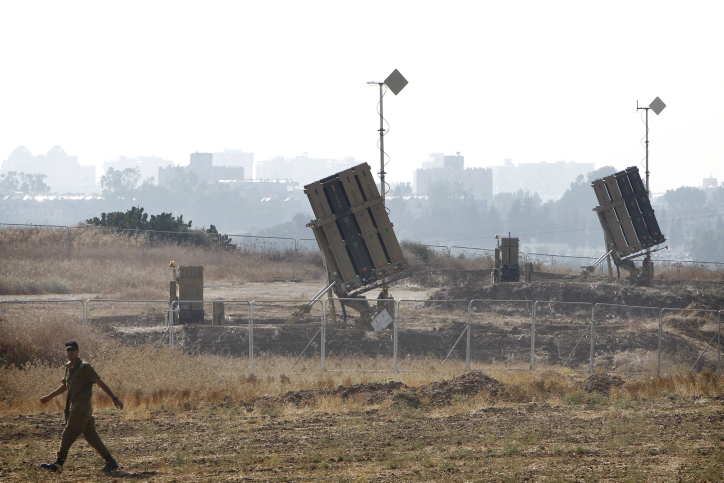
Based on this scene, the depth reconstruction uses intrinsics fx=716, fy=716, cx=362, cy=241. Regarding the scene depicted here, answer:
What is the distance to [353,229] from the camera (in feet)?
64.6

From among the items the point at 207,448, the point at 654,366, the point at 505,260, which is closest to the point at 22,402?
the point at 207,448

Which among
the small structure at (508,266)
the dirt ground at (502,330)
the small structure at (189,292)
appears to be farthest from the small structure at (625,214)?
the small structure at (189,292)

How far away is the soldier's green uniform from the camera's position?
345 inches

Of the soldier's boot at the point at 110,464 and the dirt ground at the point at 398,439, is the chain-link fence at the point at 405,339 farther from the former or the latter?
the soldier's boot at the point at 110,464

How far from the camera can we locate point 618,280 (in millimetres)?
32969

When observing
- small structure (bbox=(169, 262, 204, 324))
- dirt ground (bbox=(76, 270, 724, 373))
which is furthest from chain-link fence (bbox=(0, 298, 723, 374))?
small structure (bbox=(169, 262, 204, 324))

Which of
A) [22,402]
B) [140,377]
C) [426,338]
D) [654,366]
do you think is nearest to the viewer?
[22,402]

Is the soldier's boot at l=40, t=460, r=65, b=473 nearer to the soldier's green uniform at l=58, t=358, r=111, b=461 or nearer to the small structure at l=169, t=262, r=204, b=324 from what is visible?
the soldier's green uniform at l=58, t=358, r=111, b=461

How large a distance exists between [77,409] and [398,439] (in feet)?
15.3

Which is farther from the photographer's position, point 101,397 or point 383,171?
point 383,171

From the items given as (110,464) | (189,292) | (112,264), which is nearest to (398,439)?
(110,464)

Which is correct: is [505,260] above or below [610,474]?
above

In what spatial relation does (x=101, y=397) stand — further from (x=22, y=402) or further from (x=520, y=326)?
(x=520, y=326)

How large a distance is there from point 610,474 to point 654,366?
38.6 ft
